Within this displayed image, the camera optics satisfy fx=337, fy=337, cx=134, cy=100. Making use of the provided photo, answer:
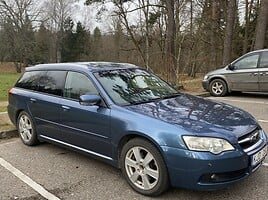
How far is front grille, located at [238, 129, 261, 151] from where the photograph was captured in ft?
11.7

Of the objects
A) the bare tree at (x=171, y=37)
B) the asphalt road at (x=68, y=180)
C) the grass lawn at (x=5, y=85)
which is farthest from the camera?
the grass lawn at (x=5, y=85)

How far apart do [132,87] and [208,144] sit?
62.6 inches

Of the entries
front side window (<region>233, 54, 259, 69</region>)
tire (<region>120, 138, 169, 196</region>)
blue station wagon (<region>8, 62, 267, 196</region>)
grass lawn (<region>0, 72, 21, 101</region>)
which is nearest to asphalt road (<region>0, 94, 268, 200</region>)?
tire (<region>120, 138, 169, 196</region>)

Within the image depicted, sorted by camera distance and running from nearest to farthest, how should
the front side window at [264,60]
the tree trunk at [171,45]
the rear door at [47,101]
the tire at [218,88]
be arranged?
the rear door at [47,101] → the front side window at [264,60] → the tire at [218,88] → the tree trunk at [171,45]

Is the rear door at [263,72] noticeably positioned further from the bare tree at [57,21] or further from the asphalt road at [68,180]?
the bare tree at [57,21]

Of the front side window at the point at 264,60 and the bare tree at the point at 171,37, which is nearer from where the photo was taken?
the front side window at the point at 264,60

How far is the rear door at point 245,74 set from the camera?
419 inches

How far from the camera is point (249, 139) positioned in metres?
3.68

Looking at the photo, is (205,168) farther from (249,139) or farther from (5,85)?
(5,85)

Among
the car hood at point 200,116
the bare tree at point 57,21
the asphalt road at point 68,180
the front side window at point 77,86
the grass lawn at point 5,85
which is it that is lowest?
the grass lawn at point 5,85

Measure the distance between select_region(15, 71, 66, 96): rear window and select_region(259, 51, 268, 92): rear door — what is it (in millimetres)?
7295

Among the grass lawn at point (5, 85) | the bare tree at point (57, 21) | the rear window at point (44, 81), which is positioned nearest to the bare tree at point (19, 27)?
the bare tree at point (57, 21)

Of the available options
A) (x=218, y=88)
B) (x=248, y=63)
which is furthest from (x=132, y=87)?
(x=218, y=88)

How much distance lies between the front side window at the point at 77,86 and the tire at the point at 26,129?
44.4 inches
